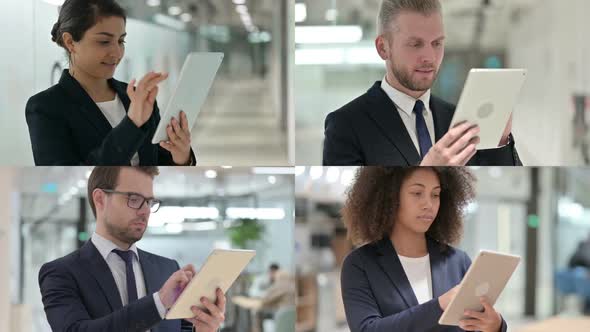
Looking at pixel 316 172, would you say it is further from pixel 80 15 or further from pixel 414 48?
pixel 80 15

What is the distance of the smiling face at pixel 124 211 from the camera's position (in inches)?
109

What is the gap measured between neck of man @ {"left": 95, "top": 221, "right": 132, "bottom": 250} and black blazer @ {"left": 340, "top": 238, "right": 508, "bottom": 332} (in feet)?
2.33

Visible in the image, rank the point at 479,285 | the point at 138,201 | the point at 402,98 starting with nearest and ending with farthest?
the point at 479,285 < the point at 402,98 < the point at 138,201

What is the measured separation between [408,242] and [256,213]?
488mm

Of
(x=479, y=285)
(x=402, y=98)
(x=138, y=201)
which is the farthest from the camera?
(x=138, y=201)

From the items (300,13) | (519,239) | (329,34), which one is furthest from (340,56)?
(519,239)

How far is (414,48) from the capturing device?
2.66 metres

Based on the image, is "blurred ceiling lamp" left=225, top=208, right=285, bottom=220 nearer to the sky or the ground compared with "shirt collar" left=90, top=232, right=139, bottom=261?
nearer to the sky

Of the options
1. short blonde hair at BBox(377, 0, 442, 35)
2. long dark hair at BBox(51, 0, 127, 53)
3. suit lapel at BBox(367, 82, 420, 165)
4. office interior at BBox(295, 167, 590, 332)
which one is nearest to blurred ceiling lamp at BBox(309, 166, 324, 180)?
office interior at BBox(295, 167, 590, 332)

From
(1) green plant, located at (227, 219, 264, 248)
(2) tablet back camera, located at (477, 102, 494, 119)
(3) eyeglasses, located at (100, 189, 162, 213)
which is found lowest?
(1) green plant, located at (227, 219, 264, 248)

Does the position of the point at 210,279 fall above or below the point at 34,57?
below

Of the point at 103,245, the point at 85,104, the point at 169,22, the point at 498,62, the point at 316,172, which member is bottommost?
the point at 103,245

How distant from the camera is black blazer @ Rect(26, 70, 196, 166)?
9.00ft

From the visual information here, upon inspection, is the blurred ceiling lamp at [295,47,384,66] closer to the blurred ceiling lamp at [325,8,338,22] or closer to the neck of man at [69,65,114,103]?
the blurred ceiling lamp at [325,8,338,22]
